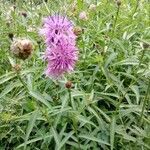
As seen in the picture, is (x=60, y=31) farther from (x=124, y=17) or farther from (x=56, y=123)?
(x=124, y=17)

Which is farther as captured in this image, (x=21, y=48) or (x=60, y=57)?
(x=60, y=57)

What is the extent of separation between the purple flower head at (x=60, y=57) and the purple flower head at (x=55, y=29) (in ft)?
0.15

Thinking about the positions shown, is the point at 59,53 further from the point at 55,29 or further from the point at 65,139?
the point at 65,139

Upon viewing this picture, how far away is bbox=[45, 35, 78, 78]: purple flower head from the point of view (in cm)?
196

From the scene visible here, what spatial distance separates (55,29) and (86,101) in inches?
16.8

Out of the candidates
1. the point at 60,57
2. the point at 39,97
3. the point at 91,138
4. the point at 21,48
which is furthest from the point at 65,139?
the point at 21,48

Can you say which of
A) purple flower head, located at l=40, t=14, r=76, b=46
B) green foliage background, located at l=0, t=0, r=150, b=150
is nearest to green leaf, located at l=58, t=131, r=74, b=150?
green foliage background, located at l=0, t=0, r=150, b=150

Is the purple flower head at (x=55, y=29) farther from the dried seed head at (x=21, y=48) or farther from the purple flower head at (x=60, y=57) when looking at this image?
the dried seed head at (x=21, y=48)

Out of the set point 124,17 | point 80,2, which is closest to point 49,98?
point 80,2

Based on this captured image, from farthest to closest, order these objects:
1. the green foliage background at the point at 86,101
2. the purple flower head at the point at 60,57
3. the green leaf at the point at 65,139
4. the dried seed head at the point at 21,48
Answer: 1. the green foliage background at the point at 86,101
2. the green leaf at the point at 65,139
3. the purple flower head at the point at 60,57
4. the dried seed head at the point at 21,48

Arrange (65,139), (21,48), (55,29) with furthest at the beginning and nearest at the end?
(65,139) → (55,29) → (21,48)

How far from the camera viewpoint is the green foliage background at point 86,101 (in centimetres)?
225

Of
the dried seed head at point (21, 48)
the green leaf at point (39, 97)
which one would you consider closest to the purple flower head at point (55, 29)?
the dried seed head at point (21, 48)

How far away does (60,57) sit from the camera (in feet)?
6.43
